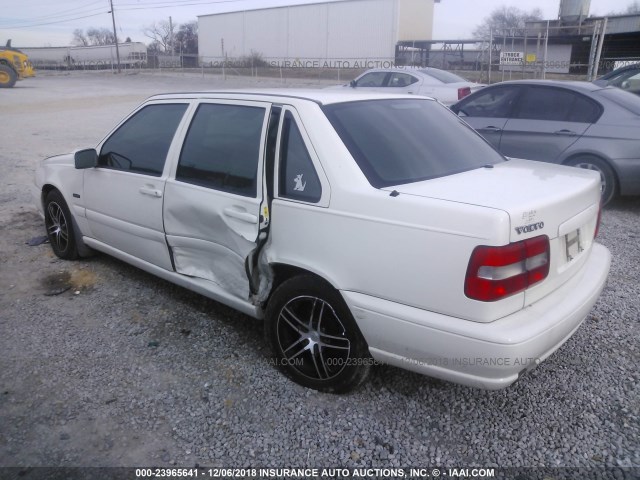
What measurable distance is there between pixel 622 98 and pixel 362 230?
551 cm

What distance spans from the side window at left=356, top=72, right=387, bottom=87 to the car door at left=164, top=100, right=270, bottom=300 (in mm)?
10945

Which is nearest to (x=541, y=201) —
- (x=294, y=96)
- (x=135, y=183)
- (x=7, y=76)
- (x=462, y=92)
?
(x=294, y=96)

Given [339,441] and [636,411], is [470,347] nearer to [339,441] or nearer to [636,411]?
[339,441]

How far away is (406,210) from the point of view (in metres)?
2.50

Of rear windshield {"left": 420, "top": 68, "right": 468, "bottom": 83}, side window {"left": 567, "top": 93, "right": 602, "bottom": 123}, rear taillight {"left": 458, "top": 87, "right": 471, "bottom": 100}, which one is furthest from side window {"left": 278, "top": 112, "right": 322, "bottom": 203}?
rear windshield {"left": 420, "top": 68, "right": 468, "bottom": 83}

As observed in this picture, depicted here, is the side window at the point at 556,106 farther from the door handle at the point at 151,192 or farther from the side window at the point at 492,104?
the door handle at the point at 151,192

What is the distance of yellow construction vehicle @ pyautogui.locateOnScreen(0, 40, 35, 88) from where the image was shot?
91.9ft

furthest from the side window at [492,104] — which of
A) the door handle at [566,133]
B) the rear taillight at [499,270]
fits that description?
the rear taillight at [499,270]

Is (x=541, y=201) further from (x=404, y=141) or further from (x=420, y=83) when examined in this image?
(x=420, y=83)

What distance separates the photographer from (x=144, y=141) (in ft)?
13.3

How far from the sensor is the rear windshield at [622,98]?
633 cm

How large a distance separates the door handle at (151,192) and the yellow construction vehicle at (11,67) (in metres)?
29.6

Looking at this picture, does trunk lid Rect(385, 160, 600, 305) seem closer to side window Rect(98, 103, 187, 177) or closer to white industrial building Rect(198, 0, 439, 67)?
side window Rect(98, 103, 187, 177)

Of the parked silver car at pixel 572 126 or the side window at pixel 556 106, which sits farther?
the side window at pixel 556 106
